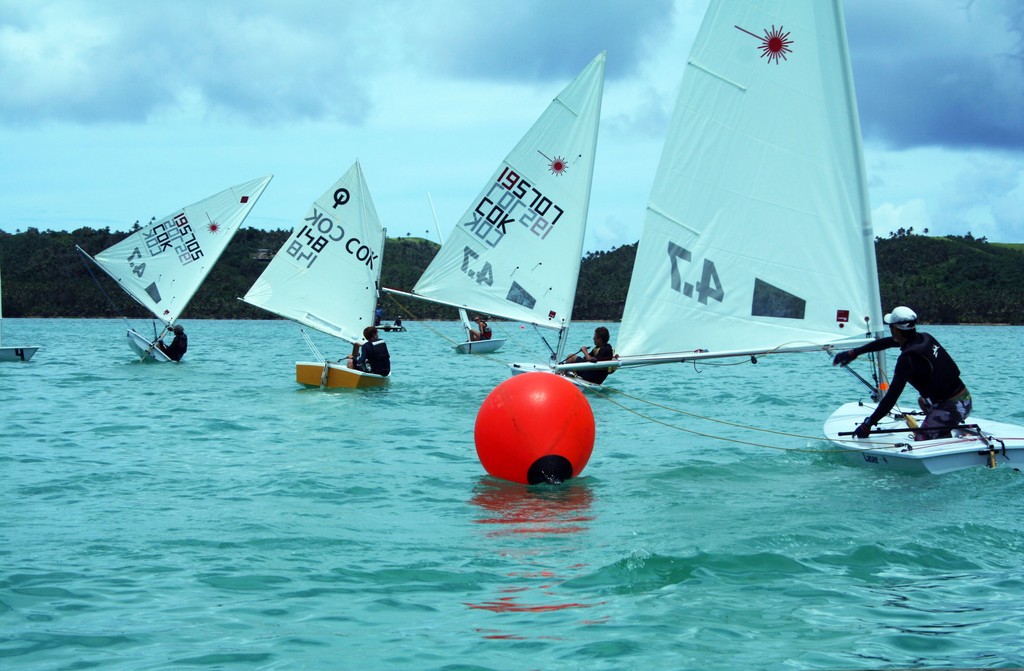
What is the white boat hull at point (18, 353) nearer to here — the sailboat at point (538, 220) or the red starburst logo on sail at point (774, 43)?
the sailboat at point (538, 220)

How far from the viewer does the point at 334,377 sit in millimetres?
21703

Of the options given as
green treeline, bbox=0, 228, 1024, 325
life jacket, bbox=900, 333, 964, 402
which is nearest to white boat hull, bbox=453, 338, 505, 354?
life jacket, bbox=900, 333, 964, 402

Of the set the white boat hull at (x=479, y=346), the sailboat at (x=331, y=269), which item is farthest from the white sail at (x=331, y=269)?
the white boat hull at (x=479, y=346)

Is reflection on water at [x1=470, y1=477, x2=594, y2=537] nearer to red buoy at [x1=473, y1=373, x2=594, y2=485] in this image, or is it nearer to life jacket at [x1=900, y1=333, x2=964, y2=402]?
red buoy at [x1=473, y1=373, x2=594, y2=485]

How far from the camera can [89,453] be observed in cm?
1262

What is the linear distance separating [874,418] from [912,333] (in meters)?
0.96

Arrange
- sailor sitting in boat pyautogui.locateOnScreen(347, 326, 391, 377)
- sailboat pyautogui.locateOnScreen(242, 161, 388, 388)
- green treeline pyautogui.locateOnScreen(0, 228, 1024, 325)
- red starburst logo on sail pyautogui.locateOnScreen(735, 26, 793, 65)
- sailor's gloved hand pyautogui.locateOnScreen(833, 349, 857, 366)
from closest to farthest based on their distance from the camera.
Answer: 1. sailor's gloved hand pyautogui.locateOnScreen(833, 349, 857, 366)
2. red starburst logo on sail pyautogui.locateOnScreen(735, 26, 793, 65)
3. sailor sitting in boat pyautogui.locateOnScreen(347, 326, 391, 377)
4. sailboat pyautogui.locateOnScreen(242, 161, 388, 388)
5. green treeline pyautogui.locateOnScreen(0, 228, 1024, 325)

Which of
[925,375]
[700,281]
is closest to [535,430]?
[700,281]

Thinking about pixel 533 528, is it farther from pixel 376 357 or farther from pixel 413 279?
pixel 413 279

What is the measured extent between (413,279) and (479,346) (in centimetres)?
8039

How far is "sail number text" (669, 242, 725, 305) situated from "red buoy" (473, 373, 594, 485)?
8.99 feet

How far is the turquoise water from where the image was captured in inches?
218

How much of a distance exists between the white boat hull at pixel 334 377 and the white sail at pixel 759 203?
33.3 ft

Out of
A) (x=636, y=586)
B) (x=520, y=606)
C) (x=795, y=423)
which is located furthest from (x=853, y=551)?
(x=795, y=423)
